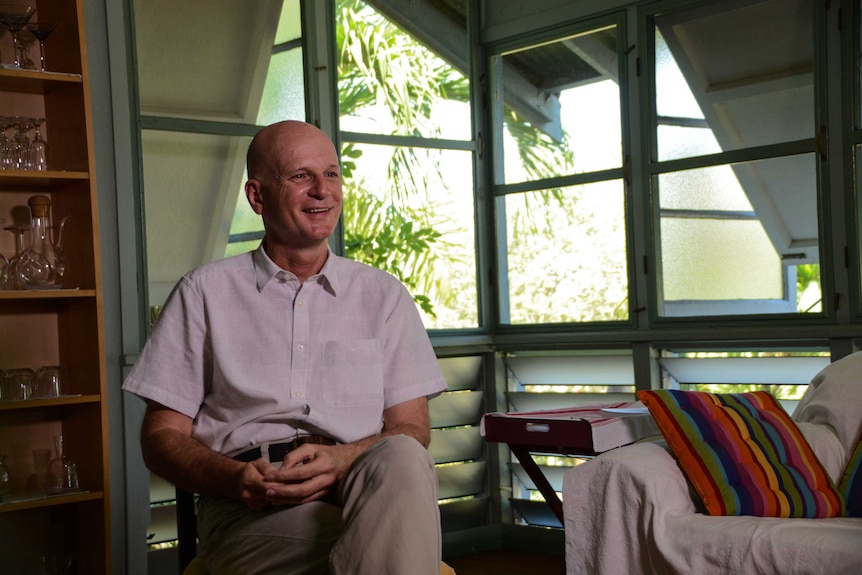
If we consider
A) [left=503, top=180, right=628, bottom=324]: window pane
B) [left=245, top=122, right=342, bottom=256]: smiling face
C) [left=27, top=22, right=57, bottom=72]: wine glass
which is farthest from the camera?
[left=503, top=180, right=628, bottom=324]: window pane

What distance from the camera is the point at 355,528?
58.9 inches

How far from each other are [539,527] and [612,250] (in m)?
1.17

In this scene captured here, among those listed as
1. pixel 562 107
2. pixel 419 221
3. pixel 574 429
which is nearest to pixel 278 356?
pixel 574 429

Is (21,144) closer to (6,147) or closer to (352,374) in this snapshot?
(6,147)

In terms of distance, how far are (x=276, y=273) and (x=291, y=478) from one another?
49 cm

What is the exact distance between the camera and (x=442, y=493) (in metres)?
4.09

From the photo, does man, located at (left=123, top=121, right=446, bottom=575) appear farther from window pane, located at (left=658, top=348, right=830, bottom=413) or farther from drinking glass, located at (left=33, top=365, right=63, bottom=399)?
window pane, located at (left=658, top=348, right=830, bottom=413)

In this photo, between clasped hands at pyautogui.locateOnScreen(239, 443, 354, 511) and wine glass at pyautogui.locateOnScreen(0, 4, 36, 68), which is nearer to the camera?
clasped hands at pyautogui.locateOnScreen(239, 443, 354, 511)

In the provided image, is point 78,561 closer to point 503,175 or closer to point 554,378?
point 554,378

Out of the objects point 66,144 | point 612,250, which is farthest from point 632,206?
point 66,144

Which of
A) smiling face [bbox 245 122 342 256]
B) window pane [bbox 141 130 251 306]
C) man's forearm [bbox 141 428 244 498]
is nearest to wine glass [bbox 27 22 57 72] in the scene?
window pane [bbox 141 130 251 306]

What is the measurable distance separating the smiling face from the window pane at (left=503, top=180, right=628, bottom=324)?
2.09 metres

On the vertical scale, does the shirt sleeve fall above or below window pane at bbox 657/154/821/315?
below

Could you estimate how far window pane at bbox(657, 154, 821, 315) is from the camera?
342 centimetres
